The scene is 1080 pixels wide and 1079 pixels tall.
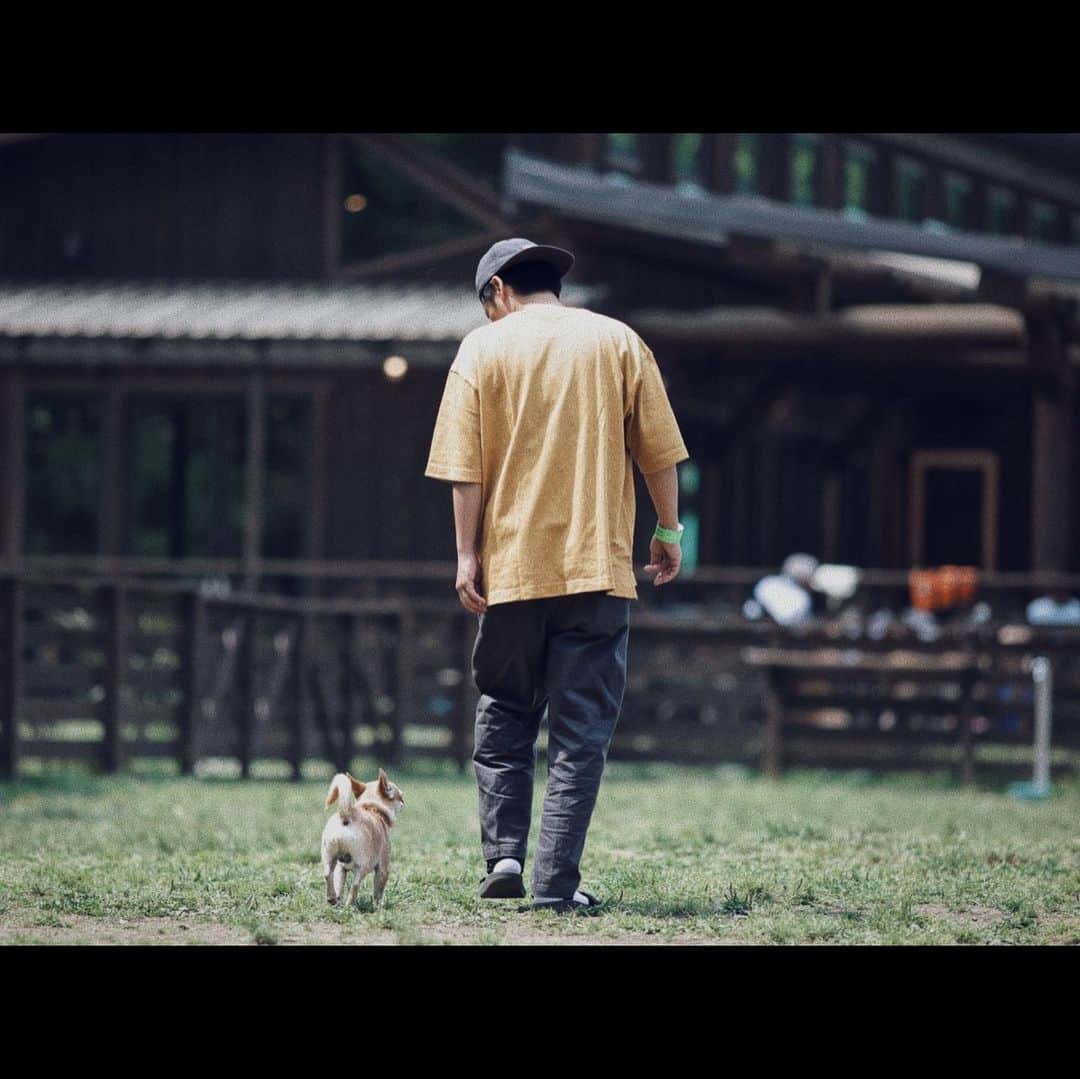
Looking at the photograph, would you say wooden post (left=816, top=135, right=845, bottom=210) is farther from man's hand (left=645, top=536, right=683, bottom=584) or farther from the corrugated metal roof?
man's hand (left=645, top=536, right=683, bottom=584)

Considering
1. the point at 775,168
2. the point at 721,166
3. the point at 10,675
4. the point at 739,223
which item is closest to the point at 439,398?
the point at 721,166

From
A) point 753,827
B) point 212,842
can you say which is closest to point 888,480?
point 753,827

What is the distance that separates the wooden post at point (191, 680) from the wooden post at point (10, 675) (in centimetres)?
143

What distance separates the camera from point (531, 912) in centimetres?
565

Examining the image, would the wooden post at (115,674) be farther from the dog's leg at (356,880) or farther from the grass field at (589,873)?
the dog's leg at (356,880)

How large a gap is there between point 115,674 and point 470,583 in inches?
283

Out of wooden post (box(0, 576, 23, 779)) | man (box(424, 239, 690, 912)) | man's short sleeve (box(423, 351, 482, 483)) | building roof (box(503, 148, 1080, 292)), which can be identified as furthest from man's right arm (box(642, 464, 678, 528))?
building roof (box(503, 148, 1080, 292))

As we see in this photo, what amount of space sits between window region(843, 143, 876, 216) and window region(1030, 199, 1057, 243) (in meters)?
2.11

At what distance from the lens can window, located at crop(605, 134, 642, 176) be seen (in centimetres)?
1956

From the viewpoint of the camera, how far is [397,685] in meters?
14.6

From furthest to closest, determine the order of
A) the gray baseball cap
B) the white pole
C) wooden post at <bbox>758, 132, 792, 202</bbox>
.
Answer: wooden post at <bbox>758, 132, 792, 202</bbox> < the white pole < the gray baseball cap

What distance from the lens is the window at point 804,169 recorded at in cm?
2109

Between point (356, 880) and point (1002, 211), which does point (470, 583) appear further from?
point (1002, 211)

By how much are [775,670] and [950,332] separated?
13.1 feet
